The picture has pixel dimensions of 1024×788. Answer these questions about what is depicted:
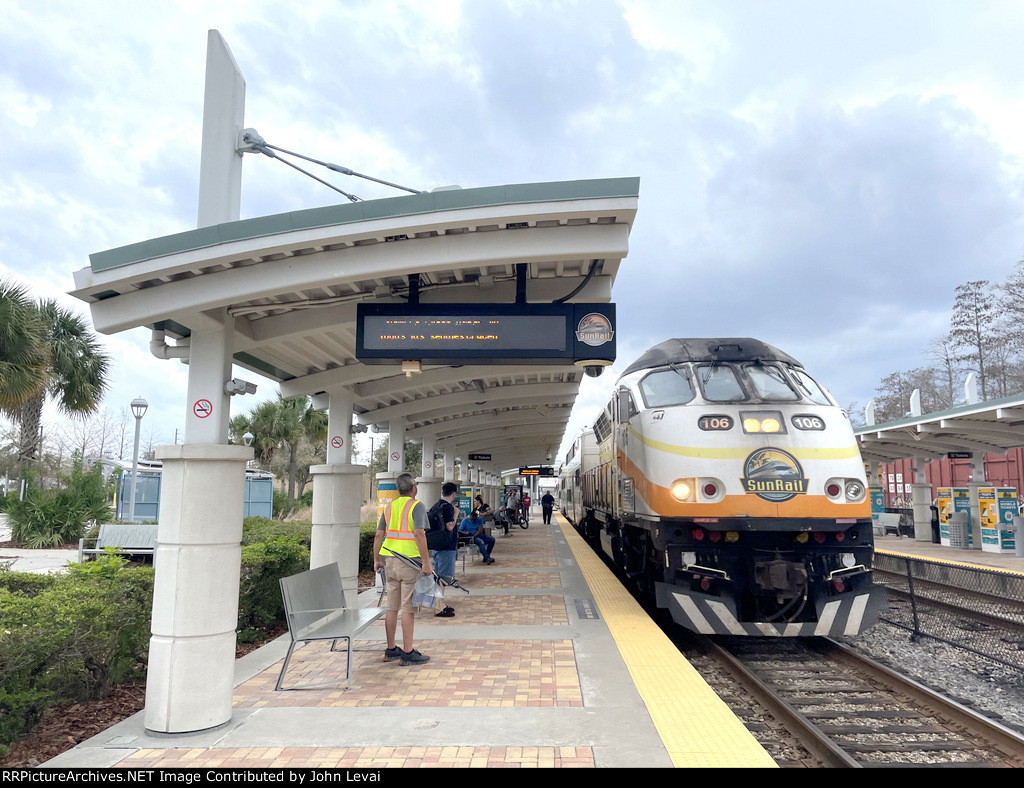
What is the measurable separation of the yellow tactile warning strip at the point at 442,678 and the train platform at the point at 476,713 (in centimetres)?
2

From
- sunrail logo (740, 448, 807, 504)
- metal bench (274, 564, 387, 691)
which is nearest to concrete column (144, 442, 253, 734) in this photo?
metal bench (274, 564, 387, 691)

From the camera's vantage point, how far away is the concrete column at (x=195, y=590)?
4.66m

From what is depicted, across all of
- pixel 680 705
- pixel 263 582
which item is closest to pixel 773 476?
pixel 680 705

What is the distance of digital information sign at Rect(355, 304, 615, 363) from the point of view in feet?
19.3

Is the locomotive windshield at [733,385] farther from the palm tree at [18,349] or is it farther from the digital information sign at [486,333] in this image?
the palm tree at [18,349]

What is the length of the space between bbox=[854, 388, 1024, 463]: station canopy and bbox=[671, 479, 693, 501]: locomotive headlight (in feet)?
36.0

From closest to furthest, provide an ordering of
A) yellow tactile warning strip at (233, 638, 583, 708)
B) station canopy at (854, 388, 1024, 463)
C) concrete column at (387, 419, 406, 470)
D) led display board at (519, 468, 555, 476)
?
yellow tactile warning strip at (233, 638, 583, 708) < concrete column at (387, 419, 406, 470) < station canopy at (854, 388, 1024, 463) < led display board at (519, 468, 555, 476)

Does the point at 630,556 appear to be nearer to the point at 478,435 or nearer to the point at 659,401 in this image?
the point at 659,401

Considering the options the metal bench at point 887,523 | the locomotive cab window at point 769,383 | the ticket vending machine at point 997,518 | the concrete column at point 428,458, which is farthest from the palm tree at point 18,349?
the metal bench at point 887,523

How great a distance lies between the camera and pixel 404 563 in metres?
6.43

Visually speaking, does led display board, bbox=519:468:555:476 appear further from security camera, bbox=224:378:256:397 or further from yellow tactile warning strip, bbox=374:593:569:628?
security camera, bbox=224:378:256:397

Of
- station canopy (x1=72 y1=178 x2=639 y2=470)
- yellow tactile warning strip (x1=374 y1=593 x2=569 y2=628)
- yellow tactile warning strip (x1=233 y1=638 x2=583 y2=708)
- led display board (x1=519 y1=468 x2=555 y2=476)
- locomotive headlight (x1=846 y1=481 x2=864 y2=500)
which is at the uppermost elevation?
station canopy (x1=72 y1=178 x2=639 y2=470)

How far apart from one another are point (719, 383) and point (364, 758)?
5848 millimetres

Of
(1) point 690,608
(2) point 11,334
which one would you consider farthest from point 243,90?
(2) point 11,334
